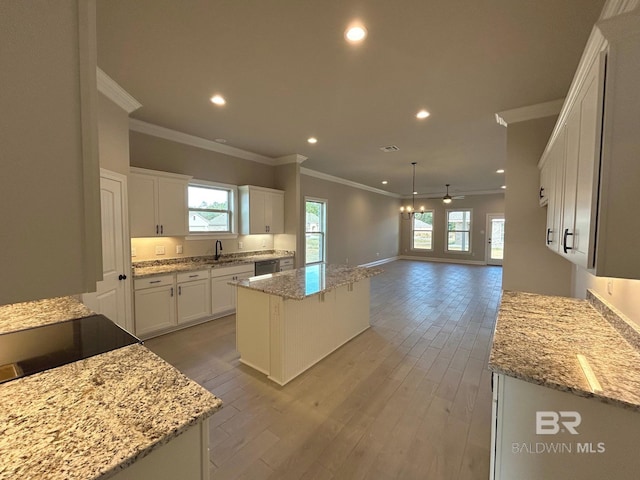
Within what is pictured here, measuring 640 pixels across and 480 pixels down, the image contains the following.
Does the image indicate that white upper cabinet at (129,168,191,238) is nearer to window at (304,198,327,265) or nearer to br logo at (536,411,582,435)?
window at (304,198,327,265)

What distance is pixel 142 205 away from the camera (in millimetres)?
3576

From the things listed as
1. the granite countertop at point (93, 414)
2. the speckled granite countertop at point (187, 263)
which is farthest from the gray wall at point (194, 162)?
the granite countertop at point (93, 414)

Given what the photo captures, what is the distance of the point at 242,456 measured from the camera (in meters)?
1.79

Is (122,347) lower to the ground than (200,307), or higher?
higher

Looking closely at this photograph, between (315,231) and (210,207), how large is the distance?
3145mm

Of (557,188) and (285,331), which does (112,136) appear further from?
(557,188)

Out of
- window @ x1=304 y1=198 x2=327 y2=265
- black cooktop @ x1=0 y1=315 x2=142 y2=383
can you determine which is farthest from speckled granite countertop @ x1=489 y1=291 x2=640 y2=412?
window @ x1=304 y1=198 x2=327 y2=265

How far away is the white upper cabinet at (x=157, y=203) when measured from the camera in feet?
11.5

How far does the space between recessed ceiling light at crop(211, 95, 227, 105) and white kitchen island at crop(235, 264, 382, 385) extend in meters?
2.04

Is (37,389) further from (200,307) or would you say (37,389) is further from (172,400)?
(200,307)

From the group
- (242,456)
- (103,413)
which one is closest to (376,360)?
(242,456)

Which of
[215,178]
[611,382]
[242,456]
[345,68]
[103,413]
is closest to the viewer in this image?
[103,413]

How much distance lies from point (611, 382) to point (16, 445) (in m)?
2.03

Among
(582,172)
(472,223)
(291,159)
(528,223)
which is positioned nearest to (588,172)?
(582,172)
